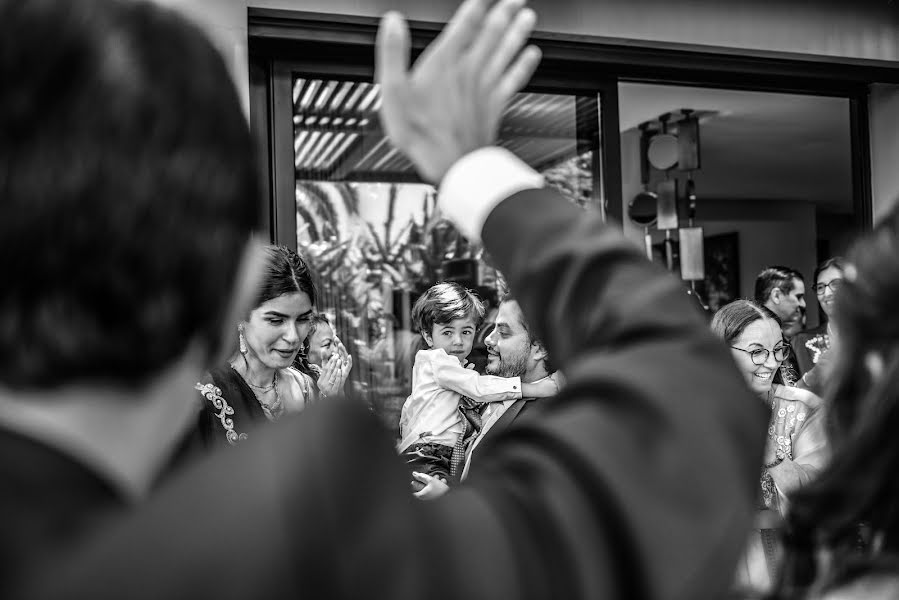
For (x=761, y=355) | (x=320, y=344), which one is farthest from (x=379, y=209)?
Result: (x=761, y=355)

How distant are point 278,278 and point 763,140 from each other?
6259 mm

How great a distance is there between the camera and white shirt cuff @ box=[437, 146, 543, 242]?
60 centimetres

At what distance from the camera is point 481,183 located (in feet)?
1.99

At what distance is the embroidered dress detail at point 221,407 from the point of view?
1.96 metres

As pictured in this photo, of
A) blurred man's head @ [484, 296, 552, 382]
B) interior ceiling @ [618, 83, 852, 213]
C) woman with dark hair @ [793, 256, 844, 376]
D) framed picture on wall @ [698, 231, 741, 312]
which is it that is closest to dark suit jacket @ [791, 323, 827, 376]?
woman with dark hair @ [793, 256, 844, 376]

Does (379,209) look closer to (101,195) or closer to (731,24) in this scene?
(731,24)

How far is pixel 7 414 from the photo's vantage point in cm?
44

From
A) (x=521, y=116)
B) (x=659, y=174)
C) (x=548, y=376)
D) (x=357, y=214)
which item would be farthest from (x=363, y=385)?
(x=659, y=174)

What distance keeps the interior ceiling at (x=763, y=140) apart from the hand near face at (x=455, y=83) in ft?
17.5

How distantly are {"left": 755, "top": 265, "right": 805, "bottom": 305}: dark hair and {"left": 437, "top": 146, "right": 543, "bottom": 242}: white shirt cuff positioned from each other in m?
4.57

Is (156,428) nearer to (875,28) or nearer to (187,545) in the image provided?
(187,545)

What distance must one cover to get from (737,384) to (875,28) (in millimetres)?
4520

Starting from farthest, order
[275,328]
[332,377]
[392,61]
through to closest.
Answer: [332,377]
[275,328]
[392,61]

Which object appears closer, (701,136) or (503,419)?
(503,419)
